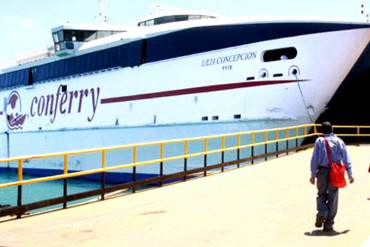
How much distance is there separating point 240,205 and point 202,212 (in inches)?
35.7

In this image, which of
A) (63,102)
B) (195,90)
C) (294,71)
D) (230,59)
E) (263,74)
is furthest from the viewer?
(63,102)

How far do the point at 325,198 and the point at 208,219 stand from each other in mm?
1869

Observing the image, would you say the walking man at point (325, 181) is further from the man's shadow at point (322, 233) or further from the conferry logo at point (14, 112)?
the conferry logo at point (14, 112)

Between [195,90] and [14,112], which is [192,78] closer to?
[195,90]

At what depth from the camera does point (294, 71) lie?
57.0 ft

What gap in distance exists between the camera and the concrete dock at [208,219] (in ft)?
20.5

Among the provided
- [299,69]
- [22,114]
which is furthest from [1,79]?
[299,69]

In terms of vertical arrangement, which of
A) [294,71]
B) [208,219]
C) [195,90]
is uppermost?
[294,71]

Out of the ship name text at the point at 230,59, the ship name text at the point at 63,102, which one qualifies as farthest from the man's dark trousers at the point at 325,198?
the ship name text at the point at 63,102

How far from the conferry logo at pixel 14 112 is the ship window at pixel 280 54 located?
20.0m

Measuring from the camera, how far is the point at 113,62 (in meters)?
24.1

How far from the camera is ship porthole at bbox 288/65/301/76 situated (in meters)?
17.3

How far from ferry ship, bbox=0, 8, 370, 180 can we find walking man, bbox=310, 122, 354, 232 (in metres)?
11.0

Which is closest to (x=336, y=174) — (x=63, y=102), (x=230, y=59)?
(x=230, y=59)
